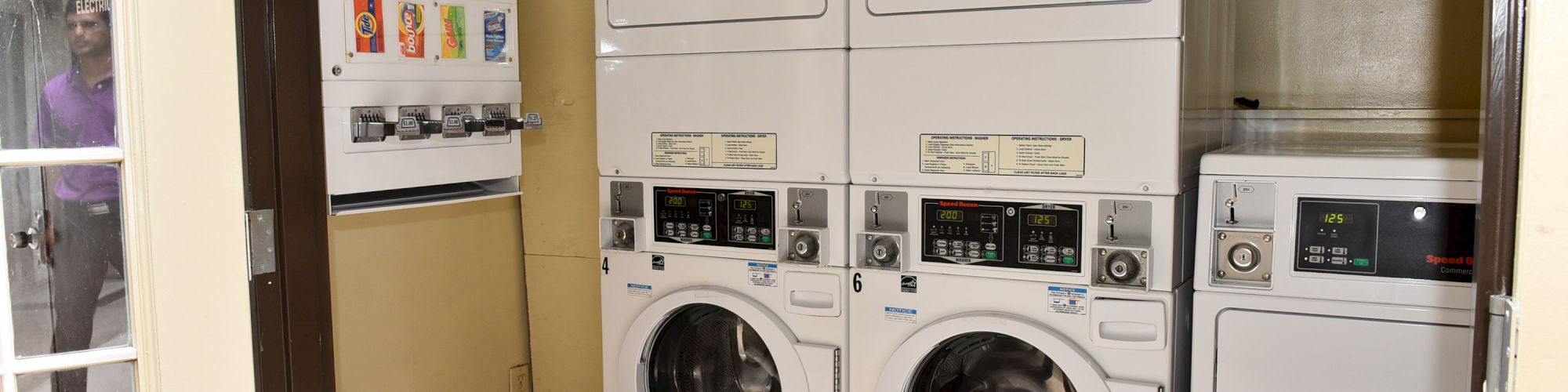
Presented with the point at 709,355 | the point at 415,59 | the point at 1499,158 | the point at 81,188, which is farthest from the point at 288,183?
the point at 1499,158

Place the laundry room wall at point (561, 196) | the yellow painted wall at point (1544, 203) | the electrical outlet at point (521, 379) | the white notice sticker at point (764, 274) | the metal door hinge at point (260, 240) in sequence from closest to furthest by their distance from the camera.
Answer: the yellow painted wall at point (1544, 203)
the metal door hinge at point (260, 240)
the white notice sticker at point (764, 274)
the laundry room wall at point (561, 196)
the electrical outlet at point (521, 379)

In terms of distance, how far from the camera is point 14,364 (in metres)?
1.64

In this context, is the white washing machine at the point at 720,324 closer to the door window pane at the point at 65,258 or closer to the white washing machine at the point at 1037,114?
the white washing machine at the point at 1037,114

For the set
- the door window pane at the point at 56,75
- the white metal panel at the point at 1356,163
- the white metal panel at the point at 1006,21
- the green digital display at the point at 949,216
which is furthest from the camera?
the green digital display at the point at 949,216

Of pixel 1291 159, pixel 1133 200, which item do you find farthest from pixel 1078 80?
pixel 1291 159

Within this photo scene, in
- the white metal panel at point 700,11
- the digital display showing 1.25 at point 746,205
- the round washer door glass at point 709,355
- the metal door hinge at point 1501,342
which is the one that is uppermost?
the white metal panel at point 700,11

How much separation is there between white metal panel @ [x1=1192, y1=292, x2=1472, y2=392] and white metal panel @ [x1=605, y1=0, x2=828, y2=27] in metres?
1.10

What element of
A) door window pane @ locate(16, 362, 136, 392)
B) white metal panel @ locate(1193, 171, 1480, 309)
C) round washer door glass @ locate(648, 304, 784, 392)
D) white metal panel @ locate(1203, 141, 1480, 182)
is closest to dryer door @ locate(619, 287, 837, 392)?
round washer door glass @ locate(648, 304, 784, 392)

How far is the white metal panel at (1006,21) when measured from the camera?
221 cm

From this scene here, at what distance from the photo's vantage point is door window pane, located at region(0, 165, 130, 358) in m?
1.63

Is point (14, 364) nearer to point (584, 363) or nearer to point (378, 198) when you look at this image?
point (378, 198)

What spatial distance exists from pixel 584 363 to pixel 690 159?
0.90m

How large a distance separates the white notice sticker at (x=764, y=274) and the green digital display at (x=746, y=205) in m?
0.14

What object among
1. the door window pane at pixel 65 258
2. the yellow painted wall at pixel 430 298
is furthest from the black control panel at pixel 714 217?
the door window pane at pixel 65 258
